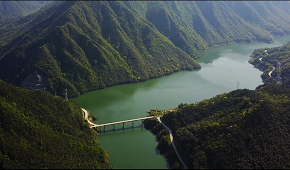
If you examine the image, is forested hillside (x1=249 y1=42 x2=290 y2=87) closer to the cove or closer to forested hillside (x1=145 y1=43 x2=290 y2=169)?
the cove

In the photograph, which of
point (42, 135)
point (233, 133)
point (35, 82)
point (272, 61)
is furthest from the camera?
point (272, 61)

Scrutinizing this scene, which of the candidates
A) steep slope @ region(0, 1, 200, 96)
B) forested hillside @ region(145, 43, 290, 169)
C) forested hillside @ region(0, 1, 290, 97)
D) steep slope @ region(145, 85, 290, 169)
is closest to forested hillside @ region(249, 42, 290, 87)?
forested hillside @ region(0, 1, 290, 97)

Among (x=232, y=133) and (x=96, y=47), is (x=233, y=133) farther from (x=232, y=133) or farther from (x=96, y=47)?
(x=96, y=47)

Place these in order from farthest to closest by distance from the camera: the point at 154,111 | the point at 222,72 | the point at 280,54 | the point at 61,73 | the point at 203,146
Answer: the point at 280,54, the point at 222,72, the point at 61,73, the point at 154,111, the point at 203,146

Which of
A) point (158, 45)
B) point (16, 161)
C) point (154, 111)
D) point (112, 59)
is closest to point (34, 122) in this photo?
point (16, 161)

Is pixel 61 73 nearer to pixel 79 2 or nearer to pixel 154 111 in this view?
pixel 154 111

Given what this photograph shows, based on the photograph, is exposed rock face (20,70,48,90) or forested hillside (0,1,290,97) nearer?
exposed rock face (20,70,48,90)

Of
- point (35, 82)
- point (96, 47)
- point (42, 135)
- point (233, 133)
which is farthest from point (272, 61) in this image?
point (42, 135)
